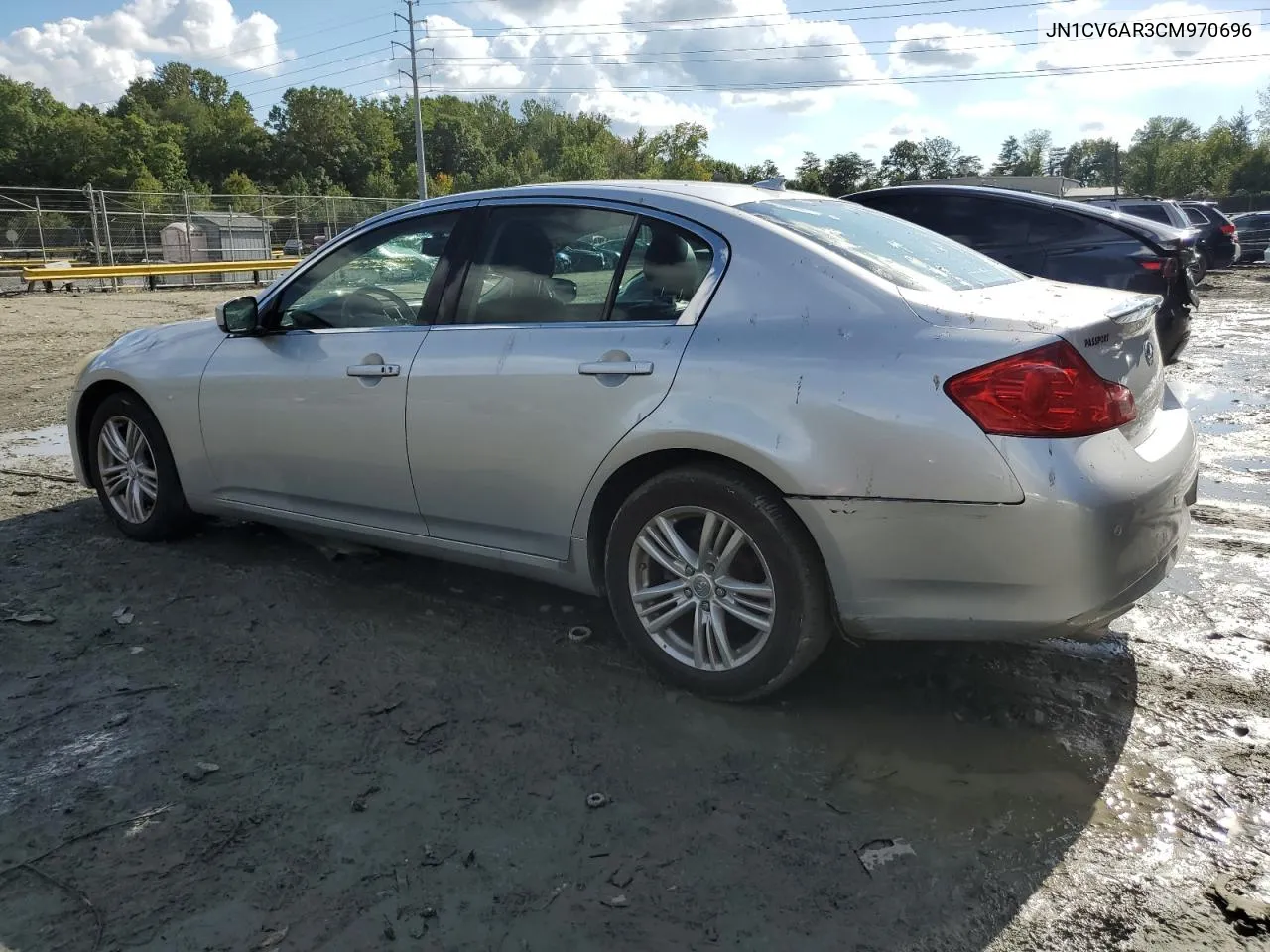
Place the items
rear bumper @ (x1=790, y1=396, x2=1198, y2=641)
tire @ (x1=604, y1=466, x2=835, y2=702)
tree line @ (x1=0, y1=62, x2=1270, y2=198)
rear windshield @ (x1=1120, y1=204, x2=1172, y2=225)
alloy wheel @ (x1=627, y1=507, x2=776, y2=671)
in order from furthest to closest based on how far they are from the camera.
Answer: tree line @ (x1=0, y1=62, x2=1270, y2=198)
rear windshield @ (x1=1120, y1=204, x2=1172, y2=225)
alloy wheel @ (x1=627, y1=507, x2=776, y2=671)
tire @ (x1=604, y1=466, x2=835, y2=702)
rear bumper @ (x1=790, y1=396, x2=1198, y2=641)

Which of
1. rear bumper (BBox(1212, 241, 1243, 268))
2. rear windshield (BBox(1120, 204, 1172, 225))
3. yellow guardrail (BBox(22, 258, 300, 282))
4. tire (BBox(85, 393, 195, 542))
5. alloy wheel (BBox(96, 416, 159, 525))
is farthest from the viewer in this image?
rear bumper (BBox(1212, 241, 1243, 268))

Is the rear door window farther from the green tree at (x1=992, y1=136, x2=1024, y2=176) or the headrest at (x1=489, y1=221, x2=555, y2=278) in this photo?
the green tree at (x1=992, y1=136, x2=1024, y2=176)

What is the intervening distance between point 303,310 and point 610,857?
2896mm

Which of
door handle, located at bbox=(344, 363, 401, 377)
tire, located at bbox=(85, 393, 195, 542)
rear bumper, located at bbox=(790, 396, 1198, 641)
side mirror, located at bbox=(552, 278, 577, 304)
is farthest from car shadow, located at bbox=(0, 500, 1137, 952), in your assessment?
side mirror, located at bbox=(552, 278, 577, 304)

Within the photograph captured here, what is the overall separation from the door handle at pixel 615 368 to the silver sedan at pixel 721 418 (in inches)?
0.4

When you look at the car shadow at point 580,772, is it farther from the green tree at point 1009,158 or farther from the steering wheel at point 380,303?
the green tree at point 1009,158

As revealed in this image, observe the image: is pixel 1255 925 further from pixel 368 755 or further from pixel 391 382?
pixel 391 382

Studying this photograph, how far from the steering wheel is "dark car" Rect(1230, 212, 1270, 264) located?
110 ft

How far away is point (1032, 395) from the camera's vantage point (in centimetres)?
277

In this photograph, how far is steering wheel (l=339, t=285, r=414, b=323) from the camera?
13.4 feet

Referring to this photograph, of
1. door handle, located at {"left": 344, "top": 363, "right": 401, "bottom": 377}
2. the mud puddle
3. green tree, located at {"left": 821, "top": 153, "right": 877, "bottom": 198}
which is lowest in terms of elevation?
the mud puddle

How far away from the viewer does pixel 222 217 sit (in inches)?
1246

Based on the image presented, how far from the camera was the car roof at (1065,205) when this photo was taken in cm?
786

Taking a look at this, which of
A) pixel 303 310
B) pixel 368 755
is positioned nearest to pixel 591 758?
pixel 368 755
